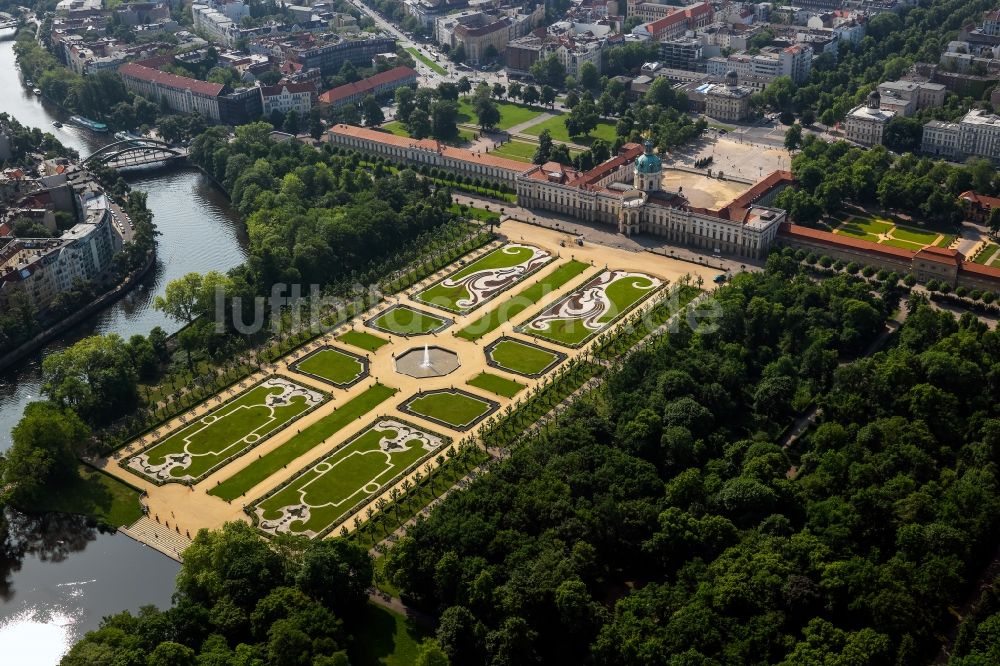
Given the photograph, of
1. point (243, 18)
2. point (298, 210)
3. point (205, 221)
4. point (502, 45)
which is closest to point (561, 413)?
point (298, 210)

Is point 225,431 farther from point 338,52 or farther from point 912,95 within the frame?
point 912,95

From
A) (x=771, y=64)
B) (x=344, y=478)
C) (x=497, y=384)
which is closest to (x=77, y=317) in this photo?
(x=344, y=478)

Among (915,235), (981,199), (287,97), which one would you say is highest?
(287,97)

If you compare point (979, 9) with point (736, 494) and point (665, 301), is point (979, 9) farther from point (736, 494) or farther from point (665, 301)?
point (736, 494)

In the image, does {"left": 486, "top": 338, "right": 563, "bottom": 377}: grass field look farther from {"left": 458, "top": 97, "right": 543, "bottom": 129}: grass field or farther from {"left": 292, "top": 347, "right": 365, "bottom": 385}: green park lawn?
{"left": 458, "top": 97, "right": 543, "bottom": 129}: grass field

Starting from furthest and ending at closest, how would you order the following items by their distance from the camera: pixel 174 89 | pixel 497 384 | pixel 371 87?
pixel 371 87 → pixel 174 89 → pixel 497 384

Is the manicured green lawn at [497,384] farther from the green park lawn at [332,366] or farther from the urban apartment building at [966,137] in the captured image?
the urban apartment building at [966,137]

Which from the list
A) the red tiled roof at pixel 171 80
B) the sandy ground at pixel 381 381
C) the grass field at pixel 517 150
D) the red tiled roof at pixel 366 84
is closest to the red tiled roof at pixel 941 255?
the sandy ground at pixel 381 381
